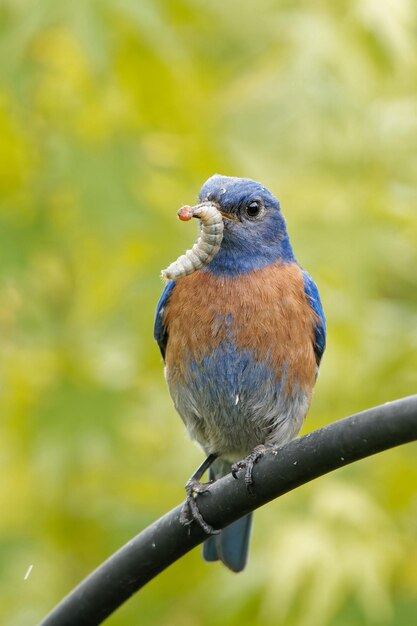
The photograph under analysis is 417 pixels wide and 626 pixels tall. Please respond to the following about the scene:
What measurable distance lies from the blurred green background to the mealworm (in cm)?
143

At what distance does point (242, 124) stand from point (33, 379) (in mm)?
1615

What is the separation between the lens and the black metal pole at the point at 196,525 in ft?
10.9

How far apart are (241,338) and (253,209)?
52 cm

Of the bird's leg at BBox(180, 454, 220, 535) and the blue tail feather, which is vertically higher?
the blue tail feather

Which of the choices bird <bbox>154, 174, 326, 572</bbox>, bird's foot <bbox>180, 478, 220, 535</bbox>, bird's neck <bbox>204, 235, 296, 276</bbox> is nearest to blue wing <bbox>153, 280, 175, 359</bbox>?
bird <bbox>154, 174, 326, 572</bbox>

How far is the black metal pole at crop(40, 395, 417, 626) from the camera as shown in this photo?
3.31 m

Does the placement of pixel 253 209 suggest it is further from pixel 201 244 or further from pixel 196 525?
pixel 196 525

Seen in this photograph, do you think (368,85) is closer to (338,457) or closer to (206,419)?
(206,419)

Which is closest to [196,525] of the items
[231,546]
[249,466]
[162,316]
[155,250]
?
[249,466]

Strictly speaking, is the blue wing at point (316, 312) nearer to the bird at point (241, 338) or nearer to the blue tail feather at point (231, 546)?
the bird at point (241, 338)

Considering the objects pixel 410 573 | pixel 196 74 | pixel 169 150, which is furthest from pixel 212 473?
pixel 196 74

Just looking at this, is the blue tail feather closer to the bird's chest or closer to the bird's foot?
the bird's chest

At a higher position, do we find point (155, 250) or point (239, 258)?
point (155, 250)

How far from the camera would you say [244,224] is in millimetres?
4926
